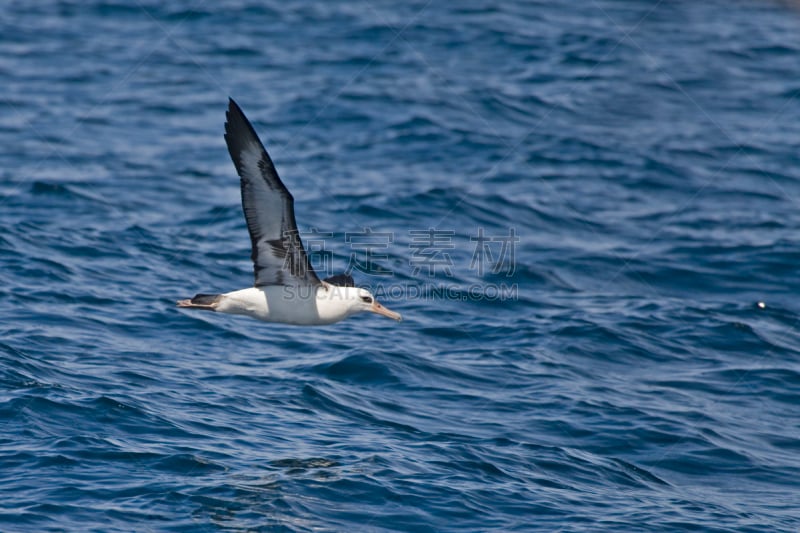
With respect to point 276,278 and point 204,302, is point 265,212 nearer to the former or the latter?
point 276,278

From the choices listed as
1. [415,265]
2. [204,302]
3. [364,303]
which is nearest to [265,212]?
[204,302]

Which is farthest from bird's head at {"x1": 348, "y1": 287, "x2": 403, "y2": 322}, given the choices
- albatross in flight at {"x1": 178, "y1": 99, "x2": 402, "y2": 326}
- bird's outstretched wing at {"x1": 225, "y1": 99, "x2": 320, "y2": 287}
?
bird's outstretched wing at {"x1": 225, "y1": 99, "x2": 320, "y2": 287}

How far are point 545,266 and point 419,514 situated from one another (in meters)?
8.50

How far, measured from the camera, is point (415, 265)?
62.8ft

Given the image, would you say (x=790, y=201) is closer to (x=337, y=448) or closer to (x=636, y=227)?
(x=636, y=227)

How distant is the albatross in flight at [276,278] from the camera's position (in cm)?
1194

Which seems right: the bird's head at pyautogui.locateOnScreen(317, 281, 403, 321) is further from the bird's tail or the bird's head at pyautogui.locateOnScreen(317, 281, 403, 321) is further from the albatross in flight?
the bird's tail

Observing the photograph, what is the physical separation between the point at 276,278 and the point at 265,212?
101 centimetres

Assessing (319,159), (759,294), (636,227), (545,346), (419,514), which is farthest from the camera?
(319,159)

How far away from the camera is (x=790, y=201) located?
22234 mm

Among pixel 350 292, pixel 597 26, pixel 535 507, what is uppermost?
pixel 597 26

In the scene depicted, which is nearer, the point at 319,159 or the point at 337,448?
the point at 337,448

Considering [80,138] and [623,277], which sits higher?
[80,138]

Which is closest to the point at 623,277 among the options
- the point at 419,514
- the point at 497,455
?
the point at 497,455
